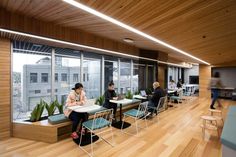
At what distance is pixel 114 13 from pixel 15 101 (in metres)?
3.42

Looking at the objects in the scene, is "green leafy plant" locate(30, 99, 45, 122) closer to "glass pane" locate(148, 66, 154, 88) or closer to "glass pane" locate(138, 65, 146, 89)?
"glass pane" locate(138, 65, 146, 89)

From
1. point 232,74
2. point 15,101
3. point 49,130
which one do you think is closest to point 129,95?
point 49,130

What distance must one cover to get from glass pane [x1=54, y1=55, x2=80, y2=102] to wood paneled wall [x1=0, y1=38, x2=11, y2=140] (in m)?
1.20

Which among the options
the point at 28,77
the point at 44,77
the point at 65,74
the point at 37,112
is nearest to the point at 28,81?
the point at 28,77

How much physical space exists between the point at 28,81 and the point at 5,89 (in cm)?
55

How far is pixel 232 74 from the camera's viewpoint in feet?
36.6

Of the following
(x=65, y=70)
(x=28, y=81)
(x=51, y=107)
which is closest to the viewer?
(x=28, y=81)

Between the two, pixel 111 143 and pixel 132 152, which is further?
pixel 111 143

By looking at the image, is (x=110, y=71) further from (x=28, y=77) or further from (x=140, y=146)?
(x=140, y=146)

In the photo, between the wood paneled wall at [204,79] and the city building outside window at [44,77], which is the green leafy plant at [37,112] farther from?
the wood paneled wall at [204,79]

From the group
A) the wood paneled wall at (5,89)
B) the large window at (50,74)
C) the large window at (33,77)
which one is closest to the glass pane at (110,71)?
the large window at (50,74)

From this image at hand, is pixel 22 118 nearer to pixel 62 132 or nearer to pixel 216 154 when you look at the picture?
pixel 62 132

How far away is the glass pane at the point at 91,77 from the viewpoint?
5.33 meters

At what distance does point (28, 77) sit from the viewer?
3.95 m
